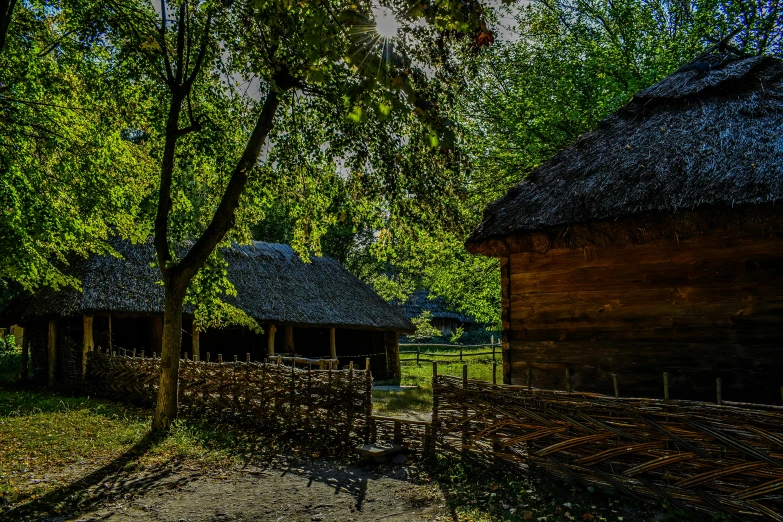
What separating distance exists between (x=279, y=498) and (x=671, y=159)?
572cm

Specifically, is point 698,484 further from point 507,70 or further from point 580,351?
point 507,70

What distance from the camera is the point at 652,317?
6137 millimetres

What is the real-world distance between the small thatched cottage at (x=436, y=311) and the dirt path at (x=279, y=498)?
2911 cm

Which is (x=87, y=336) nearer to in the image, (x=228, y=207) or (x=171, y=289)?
(x=171, y=289)

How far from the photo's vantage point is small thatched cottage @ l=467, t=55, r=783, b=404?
18.0 ft

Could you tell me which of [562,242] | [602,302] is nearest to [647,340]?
[602,302]

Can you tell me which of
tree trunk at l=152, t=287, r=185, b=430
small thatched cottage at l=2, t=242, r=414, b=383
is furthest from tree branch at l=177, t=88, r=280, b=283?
small thatched cottage at l=2, t=242, r=414, b=383

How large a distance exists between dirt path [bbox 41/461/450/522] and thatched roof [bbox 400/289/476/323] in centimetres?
2875

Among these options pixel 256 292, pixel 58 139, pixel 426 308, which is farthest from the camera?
pixel 426 308

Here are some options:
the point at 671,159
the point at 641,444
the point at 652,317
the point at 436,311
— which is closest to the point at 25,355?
the point at 652,317

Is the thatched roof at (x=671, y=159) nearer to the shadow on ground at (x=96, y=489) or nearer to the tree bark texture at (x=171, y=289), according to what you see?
the tree bark texture at (x=171, y=289)

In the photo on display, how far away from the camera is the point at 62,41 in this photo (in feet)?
32.1

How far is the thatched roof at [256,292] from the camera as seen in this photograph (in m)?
14.1

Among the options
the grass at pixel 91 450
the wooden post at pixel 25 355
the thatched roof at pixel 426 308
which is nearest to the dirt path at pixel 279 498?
the grass at pixel 91 450
